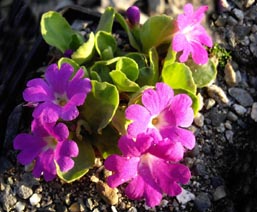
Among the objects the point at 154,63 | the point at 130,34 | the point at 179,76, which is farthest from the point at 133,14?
the point at 179,76

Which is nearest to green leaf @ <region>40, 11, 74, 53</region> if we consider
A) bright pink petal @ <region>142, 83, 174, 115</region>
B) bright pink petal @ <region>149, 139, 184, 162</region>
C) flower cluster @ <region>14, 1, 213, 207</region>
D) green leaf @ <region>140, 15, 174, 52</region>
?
flower cluster @ <region>14, 1, 213, 207</region>

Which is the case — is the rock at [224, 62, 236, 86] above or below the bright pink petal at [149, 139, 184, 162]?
below

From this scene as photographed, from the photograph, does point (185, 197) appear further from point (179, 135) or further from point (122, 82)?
point (122, 82)

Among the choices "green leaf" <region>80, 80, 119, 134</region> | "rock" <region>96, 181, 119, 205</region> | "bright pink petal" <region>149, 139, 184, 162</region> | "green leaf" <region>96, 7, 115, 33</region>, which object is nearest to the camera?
"bright pink petal" <region>149, 139, 184, 162</region>

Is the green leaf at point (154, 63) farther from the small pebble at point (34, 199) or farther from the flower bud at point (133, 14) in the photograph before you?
the small pebble at point (34, 199)

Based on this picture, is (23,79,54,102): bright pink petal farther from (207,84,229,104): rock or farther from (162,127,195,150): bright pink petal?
(207,84,229,104): rock

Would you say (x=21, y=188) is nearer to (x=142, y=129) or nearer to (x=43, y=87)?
(x=43, y=87)

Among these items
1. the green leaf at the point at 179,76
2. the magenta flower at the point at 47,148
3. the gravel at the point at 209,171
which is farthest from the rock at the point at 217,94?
the magenta flower at the point at 47,148

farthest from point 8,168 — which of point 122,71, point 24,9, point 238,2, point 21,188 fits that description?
point 238,2
